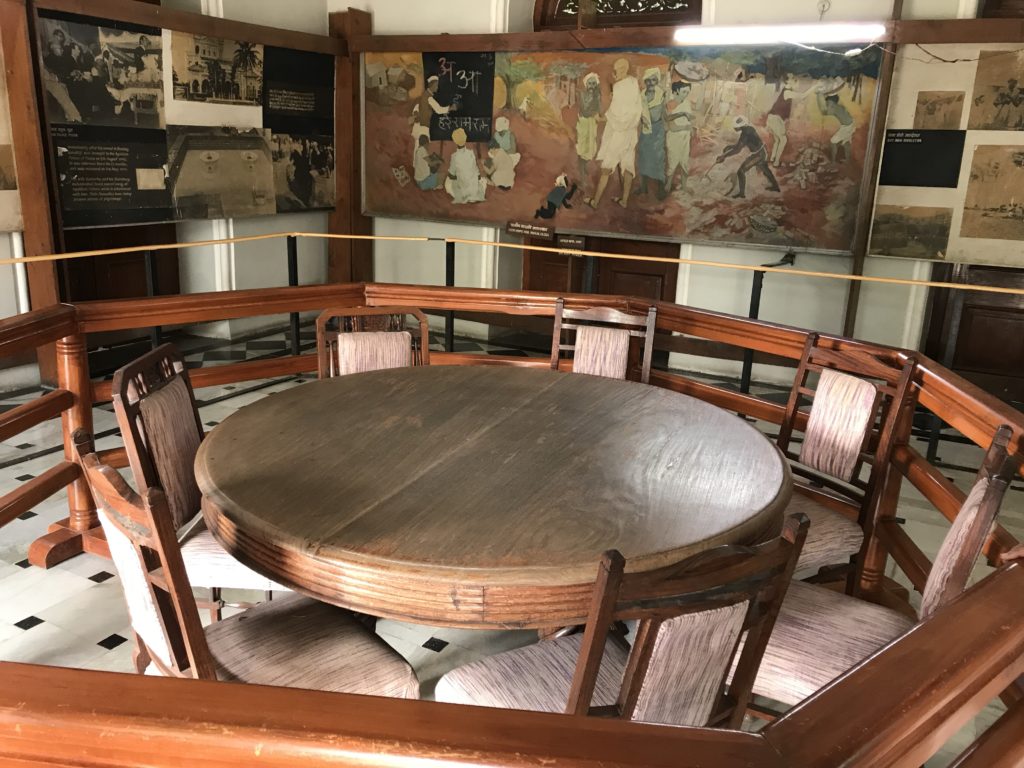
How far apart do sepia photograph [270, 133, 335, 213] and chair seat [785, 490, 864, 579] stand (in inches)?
218

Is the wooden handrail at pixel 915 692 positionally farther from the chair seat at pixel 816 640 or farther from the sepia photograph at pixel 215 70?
the sepia photograph at pixel 215 70

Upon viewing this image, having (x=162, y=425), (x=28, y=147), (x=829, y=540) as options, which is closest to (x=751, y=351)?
(x=829, y=540)

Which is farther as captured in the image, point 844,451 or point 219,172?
point 219,172

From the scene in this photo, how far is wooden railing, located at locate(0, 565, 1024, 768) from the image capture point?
560 mm

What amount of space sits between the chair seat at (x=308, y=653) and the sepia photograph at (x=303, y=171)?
5515mm

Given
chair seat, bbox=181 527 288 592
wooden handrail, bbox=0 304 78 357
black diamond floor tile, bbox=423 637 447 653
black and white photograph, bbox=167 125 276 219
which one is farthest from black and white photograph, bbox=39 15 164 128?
black diamond floor tile, bbox=423 637 447 653

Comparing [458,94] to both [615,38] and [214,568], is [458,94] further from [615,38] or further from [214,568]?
[214,568]

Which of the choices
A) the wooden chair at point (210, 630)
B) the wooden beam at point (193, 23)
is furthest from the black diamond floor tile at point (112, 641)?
the wooden beam at point (193, 23)

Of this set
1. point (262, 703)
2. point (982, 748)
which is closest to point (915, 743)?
point (982, 748)

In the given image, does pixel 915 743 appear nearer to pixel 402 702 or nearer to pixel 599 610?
pixel 402 702

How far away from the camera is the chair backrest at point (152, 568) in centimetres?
136

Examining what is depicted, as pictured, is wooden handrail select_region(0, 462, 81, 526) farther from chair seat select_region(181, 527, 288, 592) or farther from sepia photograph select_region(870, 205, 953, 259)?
sepia photograph select_region(870, 205, 953, 259)

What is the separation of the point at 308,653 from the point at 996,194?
523 centimetres

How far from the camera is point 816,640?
183 cm
